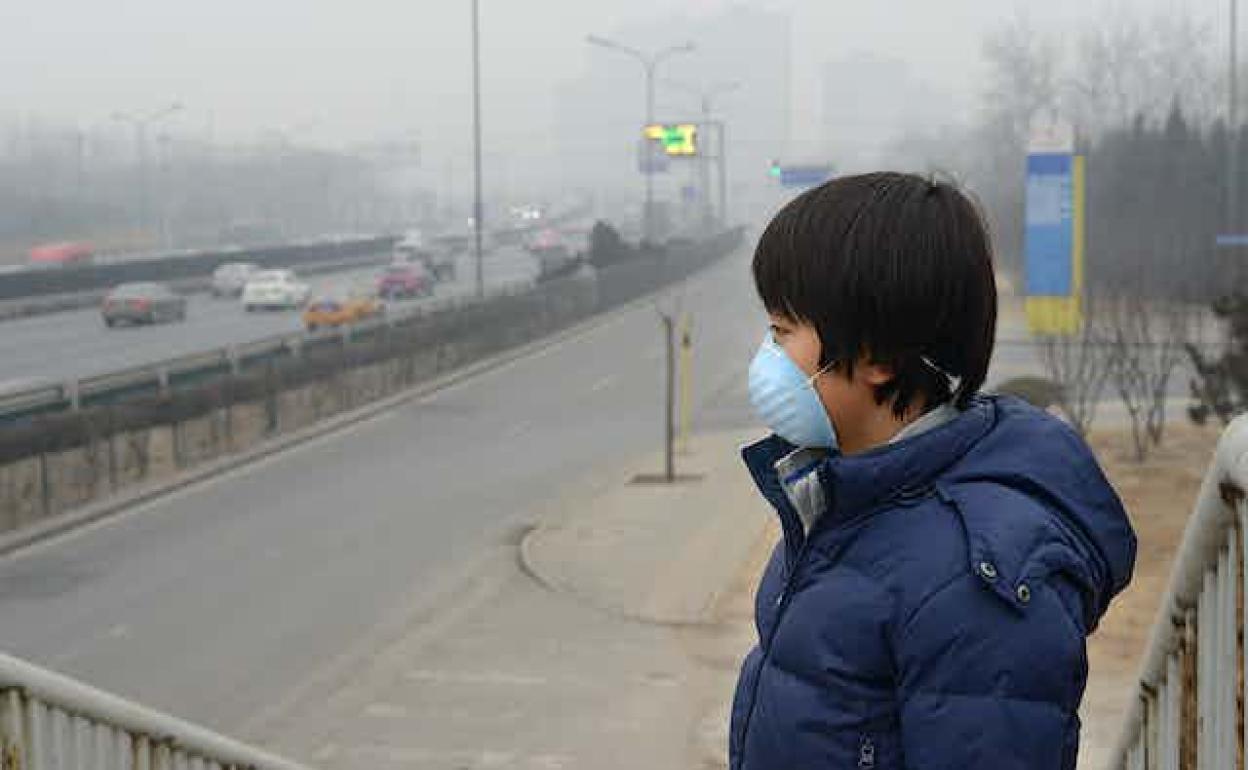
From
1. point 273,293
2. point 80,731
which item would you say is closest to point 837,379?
point 80,731

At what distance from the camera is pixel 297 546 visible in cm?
1973

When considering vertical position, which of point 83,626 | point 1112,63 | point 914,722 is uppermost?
point 1112,63

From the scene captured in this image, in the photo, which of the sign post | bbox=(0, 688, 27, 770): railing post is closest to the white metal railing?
bbox=(0, 688, 27, 770): railing post

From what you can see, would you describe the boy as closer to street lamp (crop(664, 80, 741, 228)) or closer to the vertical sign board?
the vertical sign board

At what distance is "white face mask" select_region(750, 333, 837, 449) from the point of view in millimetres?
2275

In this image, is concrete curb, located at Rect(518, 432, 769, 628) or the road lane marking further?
the road lane marking

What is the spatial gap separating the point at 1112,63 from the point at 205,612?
75538 millimetres

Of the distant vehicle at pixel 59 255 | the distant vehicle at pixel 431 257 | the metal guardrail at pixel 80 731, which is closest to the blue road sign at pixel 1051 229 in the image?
the metal guardrail at pixel 80 731

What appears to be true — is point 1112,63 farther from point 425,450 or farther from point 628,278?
point 425,450

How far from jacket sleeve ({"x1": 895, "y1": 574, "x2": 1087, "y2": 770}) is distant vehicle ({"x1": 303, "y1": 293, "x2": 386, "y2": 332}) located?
135 ft

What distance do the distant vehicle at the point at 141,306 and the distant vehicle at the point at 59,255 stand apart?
5.45 m

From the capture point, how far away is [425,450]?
26.9 metres

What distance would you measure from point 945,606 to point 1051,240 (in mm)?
26081

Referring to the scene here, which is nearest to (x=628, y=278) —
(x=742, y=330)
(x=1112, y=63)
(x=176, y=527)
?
(x=742, y=330)
